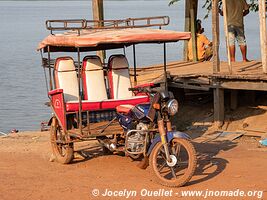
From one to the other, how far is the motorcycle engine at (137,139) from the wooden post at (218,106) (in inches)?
159

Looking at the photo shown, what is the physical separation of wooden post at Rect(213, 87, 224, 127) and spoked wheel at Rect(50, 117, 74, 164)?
3.74 metres

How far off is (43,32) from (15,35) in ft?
7.52

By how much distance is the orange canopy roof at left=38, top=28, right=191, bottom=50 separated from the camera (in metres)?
8.57

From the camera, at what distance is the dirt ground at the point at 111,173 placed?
25.7ft

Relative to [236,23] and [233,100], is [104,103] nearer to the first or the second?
[233,100]

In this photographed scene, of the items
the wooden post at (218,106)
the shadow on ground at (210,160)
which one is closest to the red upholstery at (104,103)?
the shadow on ground at (210,160)

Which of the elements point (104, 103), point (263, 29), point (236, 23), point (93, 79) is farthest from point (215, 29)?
point (104, 103)

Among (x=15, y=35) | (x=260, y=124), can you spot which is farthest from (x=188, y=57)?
(x=15, y=35)

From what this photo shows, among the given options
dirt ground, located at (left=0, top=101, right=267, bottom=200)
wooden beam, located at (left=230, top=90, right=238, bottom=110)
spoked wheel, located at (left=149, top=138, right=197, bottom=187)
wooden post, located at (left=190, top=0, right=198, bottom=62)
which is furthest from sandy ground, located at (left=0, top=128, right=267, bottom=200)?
wooden post, located at (left=190, top=0, right=198, bottom=62)

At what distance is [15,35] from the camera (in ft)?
151

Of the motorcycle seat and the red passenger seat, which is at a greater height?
the red passenger seat

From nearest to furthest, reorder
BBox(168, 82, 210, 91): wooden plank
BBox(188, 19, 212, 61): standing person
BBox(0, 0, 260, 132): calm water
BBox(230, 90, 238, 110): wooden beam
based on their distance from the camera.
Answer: BBox(168, 82, 210, 91): wooden plank < BBox(230, 90, 238, 110): wooden beam < BBox(188, 19, 212, 61): standing person < BBox(0, 0, 260, 132): calm water

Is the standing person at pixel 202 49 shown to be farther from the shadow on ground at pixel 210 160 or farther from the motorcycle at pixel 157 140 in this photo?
the motorcycle at pixel 157 140

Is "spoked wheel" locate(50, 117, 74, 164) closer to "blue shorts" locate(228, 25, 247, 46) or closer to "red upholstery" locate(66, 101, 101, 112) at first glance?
"red upholstery" locate(66, 101, 101, 112)
